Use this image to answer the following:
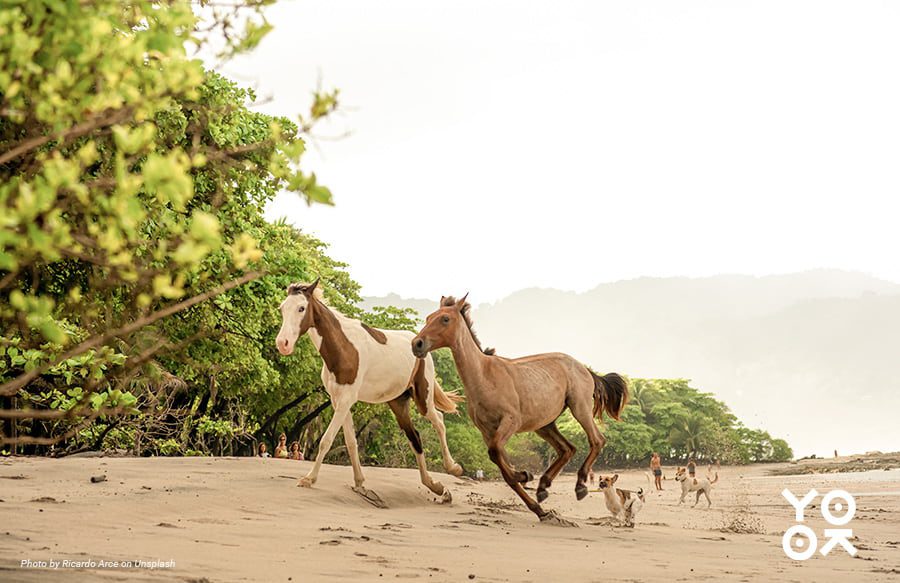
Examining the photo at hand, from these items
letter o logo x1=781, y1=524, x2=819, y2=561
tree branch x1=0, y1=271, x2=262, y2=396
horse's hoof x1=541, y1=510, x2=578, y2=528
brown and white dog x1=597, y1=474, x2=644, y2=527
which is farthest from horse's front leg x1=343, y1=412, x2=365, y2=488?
tree branch x1=0, y1=271, x2=262, y2=396

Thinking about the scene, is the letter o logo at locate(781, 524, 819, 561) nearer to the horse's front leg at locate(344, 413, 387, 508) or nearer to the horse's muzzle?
the horse's muzzle

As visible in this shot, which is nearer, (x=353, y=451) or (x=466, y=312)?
(x=466, y=312)

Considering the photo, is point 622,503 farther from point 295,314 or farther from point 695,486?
point 695,486

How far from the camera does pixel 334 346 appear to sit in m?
12.9

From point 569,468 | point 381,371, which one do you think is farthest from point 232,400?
point 569,468

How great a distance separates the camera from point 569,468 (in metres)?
86.6

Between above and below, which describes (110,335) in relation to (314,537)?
above

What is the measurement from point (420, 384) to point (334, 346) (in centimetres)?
176

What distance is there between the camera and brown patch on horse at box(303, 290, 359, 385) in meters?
A: 12.8

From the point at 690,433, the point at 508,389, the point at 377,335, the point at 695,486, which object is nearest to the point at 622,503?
the point at 508,389

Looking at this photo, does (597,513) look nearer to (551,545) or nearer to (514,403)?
(514,403)

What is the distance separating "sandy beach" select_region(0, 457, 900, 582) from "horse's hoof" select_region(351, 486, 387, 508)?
200 mm

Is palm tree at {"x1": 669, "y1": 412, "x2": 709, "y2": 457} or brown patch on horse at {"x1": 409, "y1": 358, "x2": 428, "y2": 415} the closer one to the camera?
brown patch on horse at {"x1": 409, "y1": 358, "x2": 428, "y2": 415}

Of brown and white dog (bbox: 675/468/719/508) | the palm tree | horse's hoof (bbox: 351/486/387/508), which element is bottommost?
→ horse's hoof (bbox: 351/486/387/508)
